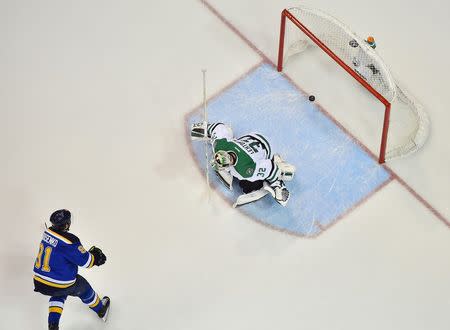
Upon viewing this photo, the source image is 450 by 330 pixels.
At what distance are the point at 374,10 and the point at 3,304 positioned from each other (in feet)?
13.0

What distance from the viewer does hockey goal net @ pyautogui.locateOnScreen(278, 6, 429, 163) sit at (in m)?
6.73

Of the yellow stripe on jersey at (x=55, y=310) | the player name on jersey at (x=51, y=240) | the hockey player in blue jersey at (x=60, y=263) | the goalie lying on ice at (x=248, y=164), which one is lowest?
the yellow stripe on jersey at (x=55, y=310)

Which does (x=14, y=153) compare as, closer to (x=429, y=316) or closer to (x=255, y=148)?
(x=255, y=148)

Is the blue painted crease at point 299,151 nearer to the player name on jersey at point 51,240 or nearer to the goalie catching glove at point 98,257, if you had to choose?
the goalie catching glove at point 98,257

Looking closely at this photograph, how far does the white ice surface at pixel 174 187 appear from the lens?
6504mm

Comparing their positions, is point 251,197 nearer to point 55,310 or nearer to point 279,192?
point 279,192

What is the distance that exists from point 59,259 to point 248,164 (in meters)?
1.50

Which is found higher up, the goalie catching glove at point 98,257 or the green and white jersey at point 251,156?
the green and white jersey at point 251,156

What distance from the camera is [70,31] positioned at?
26.2 ft

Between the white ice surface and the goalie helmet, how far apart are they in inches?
20.9

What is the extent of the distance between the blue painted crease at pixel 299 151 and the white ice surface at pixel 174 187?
115 millimetres

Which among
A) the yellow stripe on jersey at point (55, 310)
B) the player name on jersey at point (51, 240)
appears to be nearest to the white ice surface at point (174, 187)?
the yellow stripe on jersey at point (55, 310)

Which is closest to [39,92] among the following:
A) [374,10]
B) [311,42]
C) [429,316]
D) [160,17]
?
[160,17]

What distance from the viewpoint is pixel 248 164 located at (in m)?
6.55
